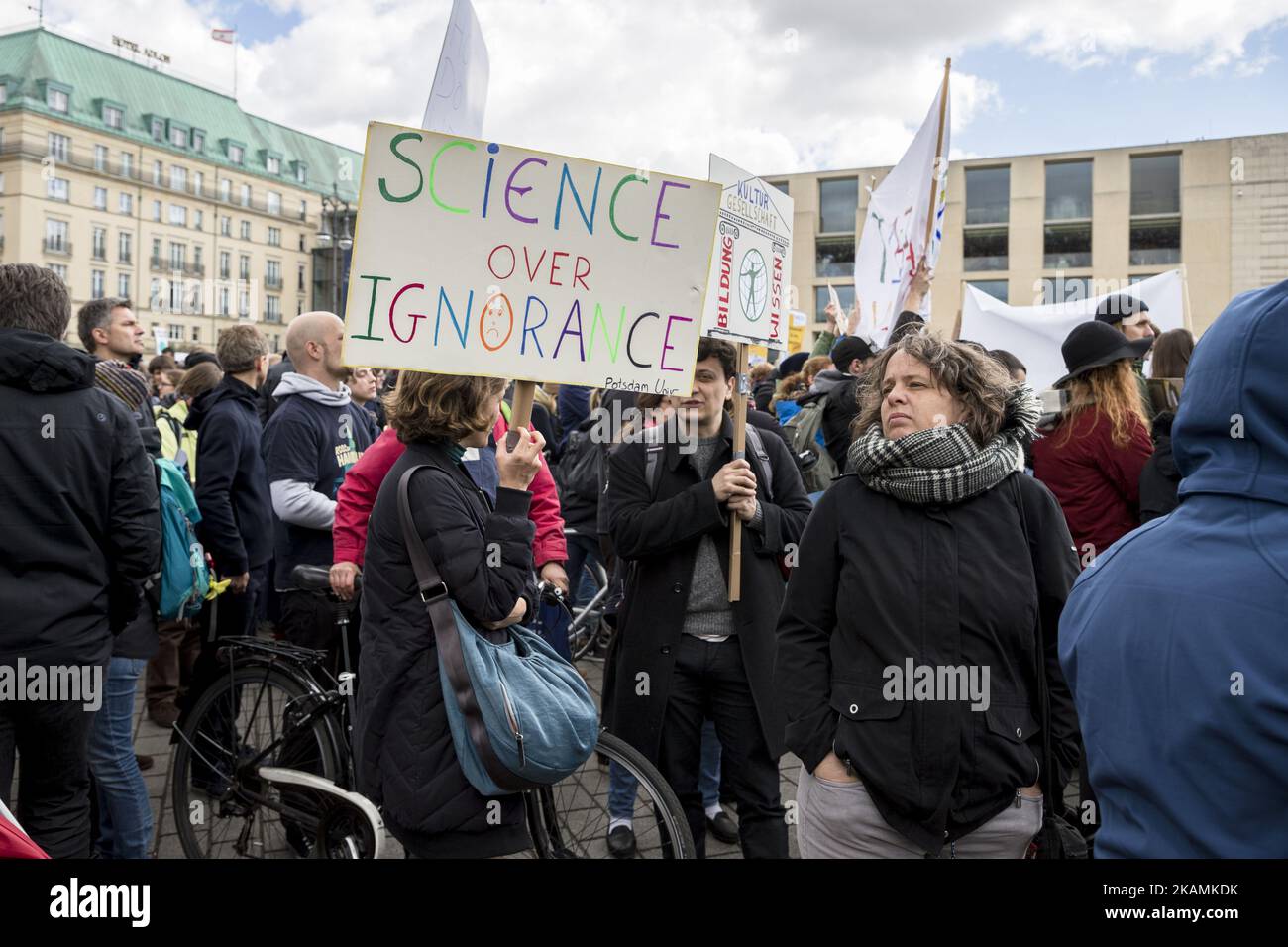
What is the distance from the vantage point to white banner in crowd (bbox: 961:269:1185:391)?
925cm

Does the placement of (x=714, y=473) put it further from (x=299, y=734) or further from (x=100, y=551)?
(x=100, y=551)

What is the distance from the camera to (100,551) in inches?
129

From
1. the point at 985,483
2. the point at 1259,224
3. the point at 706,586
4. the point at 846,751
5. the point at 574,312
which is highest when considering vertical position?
the point at 1259,224

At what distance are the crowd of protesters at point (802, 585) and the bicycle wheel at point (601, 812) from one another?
62 mm

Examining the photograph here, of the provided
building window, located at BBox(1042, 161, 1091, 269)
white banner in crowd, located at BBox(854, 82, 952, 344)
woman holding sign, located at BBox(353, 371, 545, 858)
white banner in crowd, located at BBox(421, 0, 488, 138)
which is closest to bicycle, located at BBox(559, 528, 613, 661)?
white banner in crowd, located at BBox(854, 82, 952, 344)

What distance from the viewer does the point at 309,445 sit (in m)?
4.54

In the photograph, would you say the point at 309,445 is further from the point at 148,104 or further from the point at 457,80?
the point at 148,104

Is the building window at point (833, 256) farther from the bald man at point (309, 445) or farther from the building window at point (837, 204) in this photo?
the bald man at point (309, 445)

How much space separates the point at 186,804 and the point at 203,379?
3.45m

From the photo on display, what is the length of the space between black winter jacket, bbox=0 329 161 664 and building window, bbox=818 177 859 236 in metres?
50.6

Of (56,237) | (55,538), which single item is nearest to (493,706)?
(55,538)

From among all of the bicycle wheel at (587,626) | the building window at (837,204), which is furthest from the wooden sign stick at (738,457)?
the building window at (837,204)

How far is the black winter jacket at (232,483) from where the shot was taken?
484 cm
